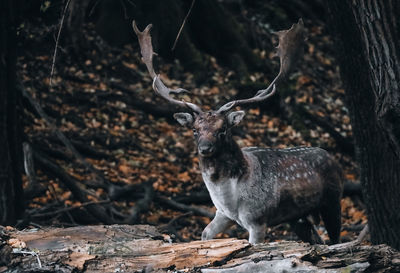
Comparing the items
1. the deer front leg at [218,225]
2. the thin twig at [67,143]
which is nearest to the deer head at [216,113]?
the deer front leg at [218,225]

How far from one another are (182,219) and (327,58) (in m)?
7.11

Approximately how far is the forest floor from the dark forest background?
27 millimetres

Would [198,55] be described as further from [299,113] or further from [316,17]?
[316,17]

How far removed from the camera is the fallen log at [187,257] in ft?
16.6

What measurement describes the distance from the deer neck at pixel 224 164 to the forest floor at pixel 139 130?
2.78m

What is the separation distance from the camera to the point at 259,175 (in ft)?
24.1

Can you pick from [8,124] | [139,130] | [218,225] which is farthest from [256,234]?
[139,130]

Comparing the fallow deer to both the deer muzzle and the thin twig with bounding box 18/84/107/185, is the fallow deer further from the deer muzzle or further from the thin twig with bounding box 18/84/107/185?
the thin twig with bounding box 18/84/107/185

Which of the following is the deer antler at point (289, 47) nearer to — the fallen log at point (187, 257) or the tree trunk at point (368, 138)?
the tree trunk at point (368, 138)

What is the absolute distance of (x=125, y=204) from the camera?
36.5 feet

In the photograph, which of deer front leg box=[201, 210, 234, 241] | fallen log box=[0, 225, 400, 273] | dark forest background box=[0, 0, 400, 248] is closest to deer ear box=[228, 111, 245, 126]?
deer front leg box=[201, 210, 234, 241]

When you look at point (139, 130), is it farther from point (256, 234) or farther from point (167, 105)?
point (256, 234)

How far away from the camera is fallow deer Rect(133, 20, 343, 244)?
710 centimetres

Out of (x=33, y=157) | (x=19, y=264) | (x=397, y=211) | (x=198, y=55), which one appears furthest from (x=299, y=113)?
(x=19, y=264)
